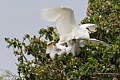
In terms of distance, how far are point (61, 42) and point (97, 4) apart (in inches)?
48.0

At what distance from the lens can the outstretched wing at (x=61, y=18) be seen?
7.67 meters

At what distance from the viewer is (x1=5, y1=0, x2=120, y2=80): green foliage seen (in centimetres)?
628

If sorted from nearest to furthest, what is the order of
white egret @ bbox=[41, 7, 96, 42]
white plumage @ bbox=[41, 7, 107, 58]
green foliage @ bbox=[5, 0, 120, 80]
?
green foliage @ bbox=[5, 0, 120, 80] → white plumage @ bbox=[41, 7, 107, 58] → white egret @ bbox=[41, 7, 96, 42]

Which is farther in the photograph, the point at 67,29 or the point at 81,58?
the point at 67,29

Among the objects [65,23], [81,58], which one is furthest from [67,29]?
[81,58]

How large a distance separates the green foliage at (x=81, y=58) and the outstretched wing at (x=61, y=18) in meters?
0.23

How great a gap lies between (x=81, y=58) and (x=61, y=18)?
114 cm

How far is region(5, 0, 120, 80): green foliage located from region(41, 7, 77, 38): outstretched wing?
0.75 ft

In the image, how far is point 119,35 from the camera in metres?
7.29

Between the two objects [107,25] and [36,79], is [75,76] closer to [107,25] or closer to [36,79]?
[36,79]

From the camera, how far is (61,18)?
A: 7.88m

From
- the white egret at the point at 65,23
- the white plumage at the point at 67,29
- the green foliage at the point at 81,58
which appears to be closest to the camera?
the green foliage at the point at 81,58

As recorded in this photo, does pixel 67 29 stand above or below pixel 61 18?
below

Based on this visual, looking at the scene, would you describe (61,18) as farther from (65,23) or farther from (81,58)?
(81,58)
